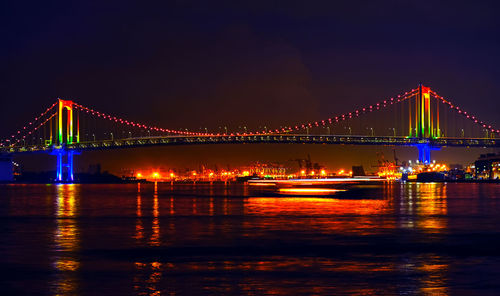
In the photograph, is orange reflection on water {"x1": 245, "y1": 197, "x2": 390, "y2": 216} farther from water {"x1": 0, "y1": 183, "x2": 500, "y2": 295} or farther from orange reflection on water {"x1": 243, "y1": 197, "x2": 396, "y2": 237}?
water {"x1": 0, "y1": 183, "x2": 500, "y2": 295}

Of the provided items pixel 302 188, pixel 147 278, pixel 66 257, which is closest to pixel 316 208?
pixel 66 257

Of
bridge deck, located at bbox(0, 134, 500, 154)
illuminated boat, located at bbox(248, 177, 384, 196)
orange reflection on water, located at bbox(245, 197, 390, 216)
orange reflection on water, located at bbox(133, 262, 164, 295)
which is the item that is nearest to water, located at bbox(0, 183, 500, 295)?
orange reflection on water, located at bbox(133, 262, 164, 295)

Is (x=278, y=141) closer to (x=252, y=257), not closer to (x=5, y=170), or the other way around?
(x=5, y=170)

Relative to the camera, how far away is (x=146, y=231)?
21.2m

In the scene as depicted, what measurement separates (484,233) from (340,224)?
14.8 ft

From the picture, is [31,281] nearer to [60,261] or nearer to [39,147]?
[60,261]

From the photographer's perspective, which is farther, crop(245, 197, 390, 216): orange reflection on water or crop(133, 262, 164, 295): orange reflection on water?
crop(245, 197, 390, 216): orange reflection on water

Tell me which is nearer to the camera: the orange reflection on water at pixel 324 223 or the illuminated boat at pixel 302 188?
the orange reflection on water at pixel 324 223

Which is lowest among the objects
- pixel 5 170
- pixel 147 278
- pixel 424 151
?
pixel 147 278

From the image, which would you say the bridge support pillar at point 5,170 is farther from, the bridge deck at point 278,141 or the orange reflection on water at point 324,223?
the orange reflection on water at point 324,223

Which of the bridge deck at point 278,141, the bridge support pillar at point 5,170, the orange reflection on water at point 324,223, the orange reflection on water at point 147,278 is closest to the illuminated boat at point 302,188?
the bridge deck at point 278,141

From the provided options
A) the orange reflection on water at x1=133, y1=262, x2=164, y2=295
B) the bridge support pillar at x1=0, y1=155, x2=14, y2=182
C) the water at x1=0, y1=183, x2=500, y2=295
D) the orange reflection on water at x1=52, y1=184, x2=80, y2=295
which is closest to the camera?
the orange reflection on water at x1=133, y1=262, x2=164, y2=295

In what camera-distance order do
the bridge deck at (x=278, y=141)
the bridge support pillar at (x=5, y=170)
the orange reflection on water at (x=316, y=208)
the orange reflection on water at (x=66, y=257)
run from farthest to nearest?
the bridge support pillar at (x=5, y=170) < the bridge deck at (x=278, y=141) < the orange reflection on water at (x=316, y=208) < the orange reflection on water at (x=66, y=257)

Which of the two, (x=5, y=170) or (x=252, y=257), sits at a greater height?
(x=5, y=170)
